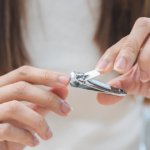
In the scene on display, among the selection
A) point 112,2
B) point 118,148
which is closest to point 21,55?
point 112,2

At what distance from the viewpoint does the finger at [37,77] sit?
1.49 ft

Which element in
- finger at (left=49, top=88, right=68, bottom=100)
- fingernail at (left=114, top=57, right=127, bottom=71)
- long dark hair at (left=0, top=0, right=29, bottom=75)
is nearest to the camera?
fingernail at (left=114, top=57, right=127, bottom=71)

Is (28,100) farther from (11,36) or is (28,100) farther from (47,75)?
(11,36)

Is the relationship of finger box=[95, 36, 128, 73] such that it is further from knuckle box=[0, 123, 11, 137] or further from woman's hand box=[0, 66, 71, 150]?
knuckle box=[0, 123, 11, 137]

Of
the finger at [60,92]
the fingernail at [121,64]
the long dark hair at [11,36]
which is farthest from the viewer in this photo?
the long dark hair at [11,36]

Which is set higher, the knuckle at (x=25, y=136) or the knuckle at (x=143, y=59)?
the knuckle at (x=143, y=59)

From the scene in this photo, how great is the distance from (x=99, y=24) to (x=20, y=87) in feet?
1.64

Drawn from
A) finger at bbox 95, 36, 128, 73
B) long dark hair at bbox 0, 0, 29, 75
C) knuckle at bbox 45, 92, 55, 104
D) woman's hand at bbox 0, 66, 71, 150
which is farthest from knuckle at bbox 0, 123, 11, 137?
long dark hair at bbox 0, 0, 29, 75

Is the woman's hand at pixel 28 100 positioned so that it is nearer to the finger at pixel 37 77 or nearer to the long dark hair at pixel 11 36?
the finger at pixel 37 77

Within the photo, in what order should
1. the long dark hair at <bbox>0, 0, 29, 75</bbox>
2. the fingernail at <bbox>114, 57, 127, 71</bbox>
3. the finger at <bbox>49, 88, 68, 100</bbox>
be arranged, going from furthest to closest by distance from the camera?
1. the long dark hair at <bbox>0, 0, 29, 75</bbox>
2. the finger at <bbox>49, 88, 68, 100</bbox>
3. the fingernail at <bbox>114, 57, 127, 71</bbox>

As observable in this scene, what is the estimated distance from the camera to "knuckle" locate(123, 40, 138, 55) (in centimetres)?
40

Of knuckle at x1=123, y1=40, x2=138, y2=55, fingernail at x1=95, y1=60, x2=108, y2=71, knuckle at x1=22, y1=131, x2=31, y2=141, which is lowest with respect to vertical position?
knuckle at x1=22, y1=131, x2=31, y2=141

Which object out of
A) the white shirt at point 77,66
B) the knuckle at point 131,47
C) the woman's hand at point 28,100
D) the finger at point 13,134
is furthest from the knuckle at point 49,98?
the white shirt at point 77,66

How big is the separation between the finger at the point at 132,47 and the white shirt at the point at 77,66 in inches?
15.4
